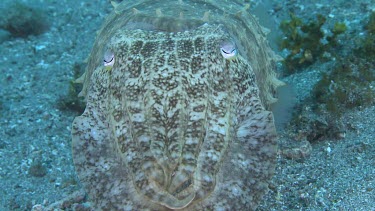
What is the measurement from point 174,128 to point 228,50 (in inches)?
31.4

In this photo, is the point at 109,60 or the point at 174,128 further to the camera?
the point at 109,60

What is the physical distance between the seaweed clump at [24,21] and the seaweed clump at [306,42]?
4859 mm

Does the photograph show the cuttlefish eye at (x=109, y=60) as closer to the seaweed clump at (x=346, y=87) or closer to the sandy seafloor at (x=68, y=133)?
the sandy seafloor at (x=68, y=133)

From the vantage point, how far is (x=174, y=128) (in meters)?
2.74

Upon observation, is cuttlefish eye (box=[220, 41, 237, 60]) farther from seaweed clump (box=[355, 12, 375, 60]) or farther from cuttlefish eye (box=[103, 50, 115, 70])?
seaweed clump (box=[355, 12, 375, 60])

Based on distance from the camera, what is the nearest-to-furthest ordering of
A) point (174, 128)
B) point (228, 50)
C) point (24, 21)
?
point (174, 128)
point (228, 50)
point (24, 21)

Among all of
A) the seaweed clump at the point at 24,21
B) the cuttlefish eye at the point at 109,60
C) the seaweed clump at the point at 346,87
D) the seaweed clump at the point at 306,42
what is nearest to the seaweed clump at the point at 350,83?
the seaweed clump at the point at 346,87

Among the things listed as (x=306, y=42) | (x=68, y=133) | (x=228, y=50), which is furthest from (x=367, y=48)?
(x=68, y=133)

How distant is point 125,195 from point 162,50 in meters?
1.02

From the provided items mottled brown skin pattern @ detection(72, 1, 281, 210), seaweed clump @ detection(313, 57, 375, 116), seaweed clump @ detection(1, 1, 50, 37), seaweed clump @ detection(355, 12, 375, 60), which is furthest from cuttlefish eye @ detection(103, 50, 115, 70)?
seaweed clump @ detection(1, 1, 50, 37)

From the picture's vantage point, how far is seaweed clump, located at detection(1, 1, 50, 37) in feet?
28.2

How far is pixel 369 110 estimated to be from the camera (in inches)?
188

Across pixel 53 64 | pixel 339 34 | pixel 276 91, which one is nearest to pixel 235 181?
pixel 276 91

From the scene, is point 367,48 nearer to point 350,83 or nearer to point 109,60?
point 350,83
